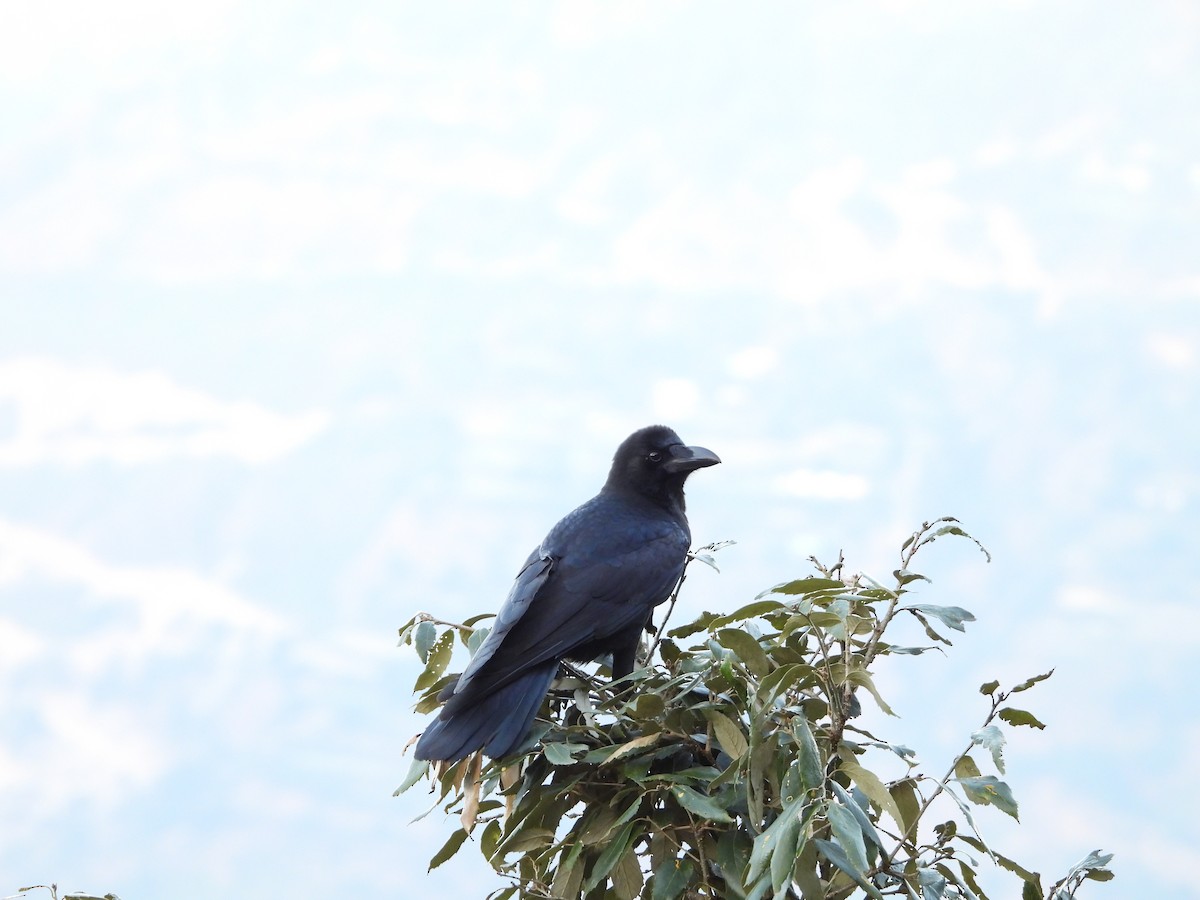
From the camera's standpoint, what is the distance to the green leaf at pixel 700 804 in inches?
94.7

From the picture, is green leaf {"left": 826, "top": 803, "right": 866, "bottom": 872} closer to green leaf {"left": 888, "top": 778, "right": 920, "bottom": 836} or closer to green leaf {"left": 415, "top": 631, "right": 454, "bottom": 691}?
green leaf {"left": 888, "top": 778, "right": 920, "bottom": 836}

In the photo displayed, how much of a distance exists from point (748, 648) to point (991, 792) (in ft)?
1.80

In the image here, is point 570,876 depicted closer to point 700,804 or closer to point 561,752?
point 561,752

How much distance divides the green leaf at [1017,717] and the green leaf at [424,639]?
4.66 feet

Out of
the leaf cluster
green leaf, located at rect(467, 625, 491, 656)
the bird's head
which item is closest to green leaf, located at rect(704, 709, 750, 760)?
the leaf cluster

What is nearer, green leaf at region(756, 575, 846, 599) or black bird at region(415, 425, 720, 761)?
green leaf at region(756, 575, 846, 599)

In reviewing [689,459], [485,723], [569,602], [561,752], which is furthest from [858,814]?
[689,459]

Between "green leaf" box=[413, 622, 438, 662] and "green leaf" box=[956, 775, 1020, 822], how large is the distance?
4.49 feet

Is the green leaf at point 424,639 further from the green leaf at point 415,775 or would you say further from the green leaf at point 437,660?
the green leaf at point 415,775

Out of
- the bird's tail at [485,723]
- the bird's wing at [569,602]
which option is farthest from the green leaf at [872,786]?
the bird's wing at [569,602]

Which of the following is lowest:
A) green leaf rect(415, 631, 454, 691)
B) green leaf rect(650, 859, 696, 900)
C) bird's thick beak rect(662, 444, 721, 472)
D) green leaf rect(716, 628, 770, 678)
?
green leaf rect(650, 859, 696, 900)

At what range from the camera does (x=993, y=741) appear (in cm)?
241

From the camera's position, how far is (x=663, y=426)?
4.51 m

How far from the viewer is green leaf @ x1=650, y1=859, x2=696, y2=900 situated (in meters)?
2.49
